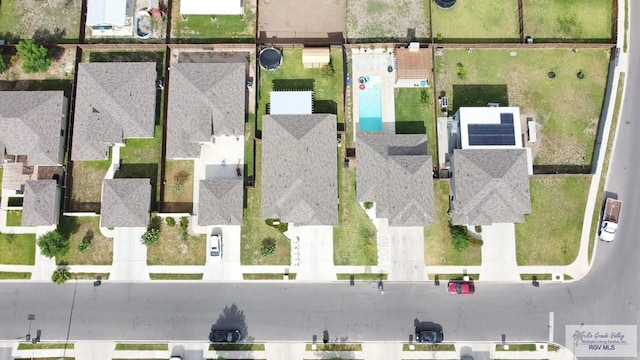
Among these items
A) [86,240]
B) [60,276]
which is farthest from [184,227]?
[60,276]

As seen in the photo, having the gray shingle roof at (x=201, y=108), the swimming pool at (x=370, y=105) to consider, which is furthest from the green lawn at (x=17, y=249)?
the swimming pool at (x=370, y=105)

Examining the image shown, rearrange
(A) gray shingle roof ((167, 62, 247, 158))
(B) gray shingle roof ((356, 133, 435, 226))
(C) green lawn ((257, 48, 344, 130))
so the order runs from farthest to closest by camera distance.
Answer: (C) green lawn ((257, 48, 344, 130))
(A) gray shingle roof ((167, 62, 247, 158))
(B) gray shingle roof ((356, 133, 435, 226))

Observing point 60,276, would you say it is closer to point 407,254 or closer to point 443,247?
point 407,254

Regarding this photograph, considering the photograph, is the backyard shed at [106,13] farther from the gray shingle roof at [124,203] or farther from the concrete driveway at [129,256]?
the concrete driveway at [129,256]

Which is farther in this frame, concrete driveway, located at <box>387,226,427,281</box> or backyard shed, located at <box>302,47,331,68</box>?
backyard shed, located at <box>302,47,331,68</box>

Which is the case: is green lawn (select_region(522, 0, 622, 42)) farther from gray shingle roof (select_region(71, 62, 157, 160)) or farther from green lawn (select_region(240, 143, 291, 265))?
gray shingle roof (select_region(71, 62, 157, 160))

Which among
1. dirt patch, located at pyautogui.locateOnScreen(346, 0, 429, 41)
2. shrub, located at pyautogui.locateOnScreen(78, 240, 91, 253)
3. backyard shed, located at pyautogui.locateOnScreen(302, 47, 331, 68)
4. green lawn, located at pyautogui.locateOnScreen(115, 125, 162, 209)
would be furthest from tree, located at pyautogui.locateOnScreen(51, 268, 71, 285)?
dirt patch, located at pyautogui.locateOnScreen(346, 0, 429, 41)
